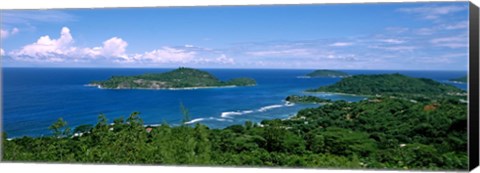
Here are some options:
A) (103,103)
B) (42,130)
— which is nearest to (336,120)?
(103,103)

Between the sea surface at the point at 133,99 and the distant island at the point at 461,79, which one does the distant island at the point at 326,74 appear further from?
the distant island at the point at 461,79

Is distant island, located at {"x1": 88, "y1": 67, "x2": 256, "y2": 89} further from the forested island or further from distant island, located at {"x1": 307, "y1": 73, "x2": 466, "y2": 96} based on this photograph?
distant island, located at {"x1": 307, "y1": 73, "x2": 466, "y2": 96}

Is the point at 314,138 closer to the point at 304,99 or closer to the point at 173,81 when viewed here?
the point at 304,99

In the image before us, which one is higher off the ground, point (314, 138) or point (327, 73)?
point (327, 73)

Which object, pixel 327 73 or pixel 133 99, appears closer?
pixel 327 73

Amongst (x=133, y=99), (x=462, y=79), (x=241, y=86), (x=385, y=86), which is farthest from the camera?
(x=133, y=99)

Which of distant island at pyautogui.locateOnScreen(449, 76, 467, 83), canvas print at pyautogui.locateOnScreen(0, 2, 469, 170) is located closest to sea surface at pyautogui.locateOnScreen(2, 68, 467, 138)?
canvas print at pyautogui.locateOnScreen(0, 2, 469, 170)

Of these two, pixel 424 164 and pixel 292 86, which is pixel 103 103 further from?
pixel 424 164

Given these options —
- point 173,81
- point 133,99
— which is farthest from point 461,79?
point 133,99
